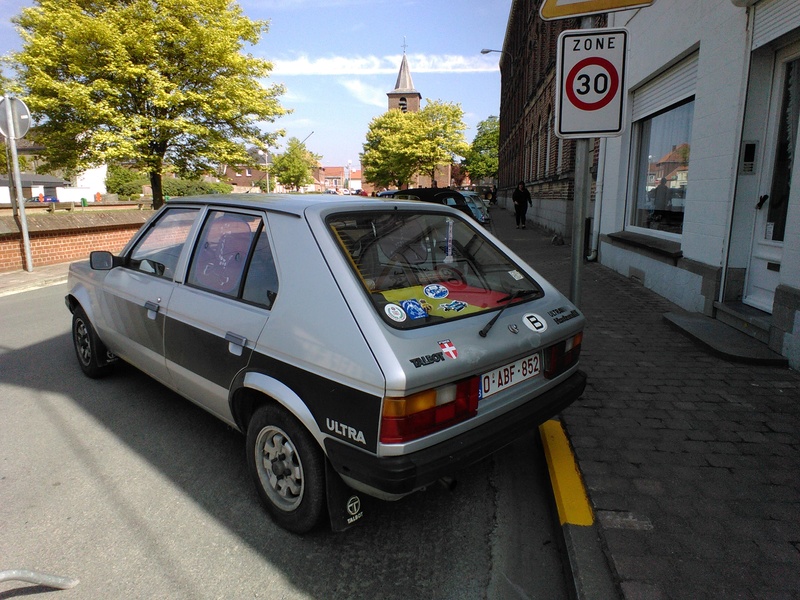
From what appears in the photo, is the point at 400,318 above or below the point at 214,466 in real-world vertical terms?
above

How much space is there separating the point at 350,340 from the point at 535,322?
3.69 ft

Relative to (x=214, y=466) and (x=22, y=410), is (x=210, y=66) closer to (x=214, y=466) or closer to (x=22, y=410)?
(x=22, y=410)

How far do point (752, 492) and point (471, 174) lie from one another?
344ft

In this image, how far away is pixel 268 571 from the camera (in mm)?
2436

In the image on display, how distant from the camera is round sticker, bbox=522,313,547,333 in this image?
2832 mm

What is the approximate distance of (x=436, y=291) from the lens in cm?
287

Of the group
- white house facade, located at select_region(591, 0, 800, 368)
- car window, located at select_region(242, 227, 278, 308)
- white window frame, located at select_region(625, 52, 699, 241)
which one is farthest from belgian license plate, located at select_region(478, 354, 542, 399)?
white window frame, located at select_region(625, 52, 699, 241)

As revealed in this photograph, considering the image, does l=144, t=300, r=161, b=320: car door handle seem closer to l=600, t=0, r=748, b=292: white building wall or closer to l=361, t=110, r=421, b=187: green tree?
l=600, t=0, r=748, b=292: white building wall

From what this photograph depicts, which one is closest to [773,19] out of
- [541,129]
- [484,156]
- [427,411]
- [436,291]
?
[436,291]

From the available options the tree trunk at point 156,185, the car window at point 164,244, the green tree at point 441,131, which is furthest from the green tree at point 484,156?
the car window at point 164,244

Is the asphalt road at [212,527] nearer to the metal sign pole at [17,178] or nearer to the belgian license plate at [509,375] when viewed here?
the belgian license plate at [509,375]

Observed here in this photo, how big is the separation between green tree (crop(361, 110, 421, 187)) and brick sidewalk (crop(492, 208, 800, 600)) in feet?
185

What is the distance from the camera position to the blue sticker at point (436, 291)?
9.23 ft

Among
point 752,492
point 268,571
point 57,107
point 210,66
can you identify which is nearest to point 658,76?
point 752,492
